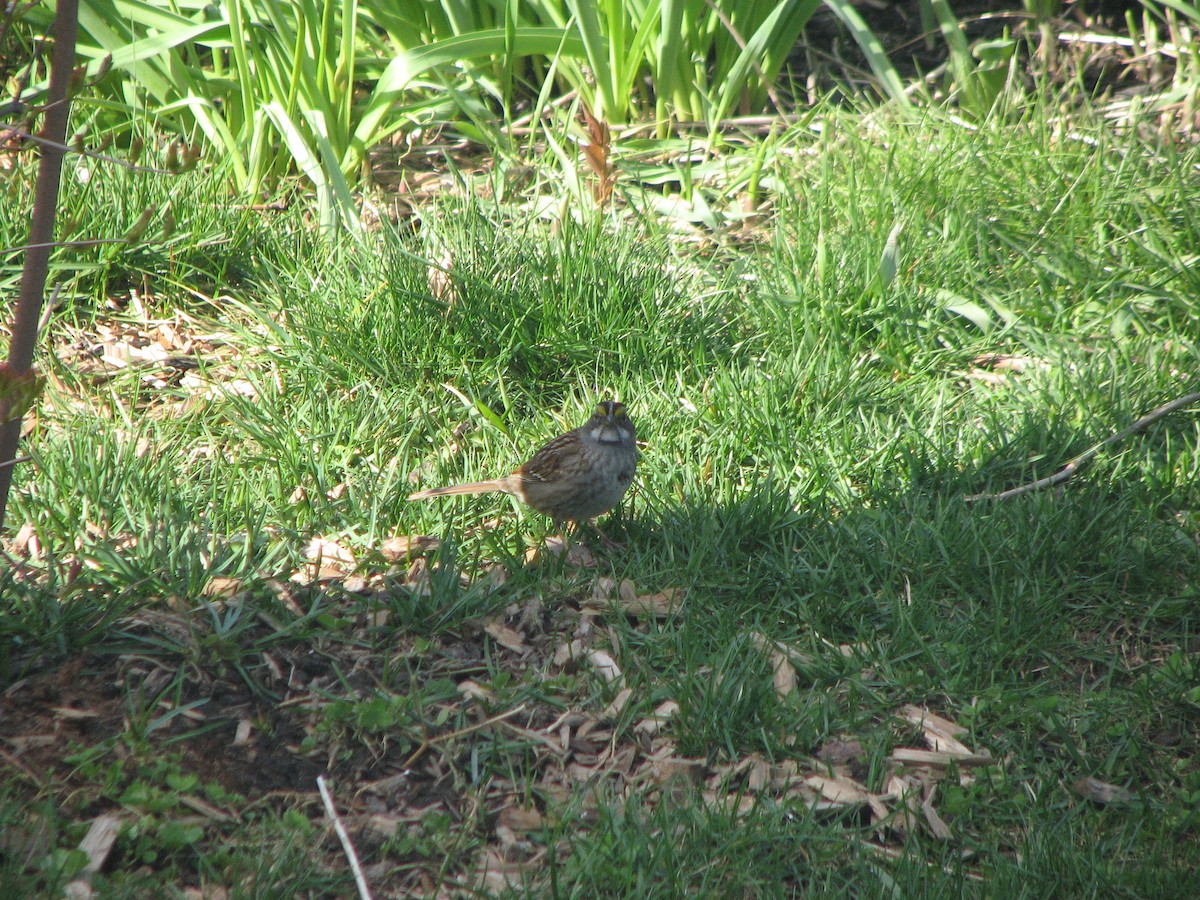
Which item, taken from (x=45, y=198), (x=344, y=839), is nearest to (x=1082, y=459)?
(x=344, y=839)

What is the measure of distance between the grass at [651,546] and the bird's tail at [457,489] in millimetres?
62

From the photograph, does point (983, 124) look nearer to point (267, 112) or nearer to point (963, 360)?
point (963, 360)

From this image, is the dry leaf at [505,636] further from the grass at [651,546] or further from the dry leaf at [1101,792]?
the dry leaf at [1101,792]

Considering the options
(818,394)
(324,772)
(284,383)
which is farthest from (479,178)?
(324,772)

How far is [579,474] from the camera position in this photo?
4117 millimetres

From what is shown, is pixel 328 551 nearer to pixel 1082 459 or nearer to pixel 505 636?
pixel 505 636

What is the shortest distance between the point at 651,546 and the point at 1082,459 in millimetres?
1696

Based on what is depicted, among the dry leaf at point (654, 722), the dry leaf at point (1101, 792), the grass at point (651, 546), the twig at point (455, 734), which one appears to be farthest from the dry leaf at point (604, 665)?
the dry leaf at point (1101, 792)

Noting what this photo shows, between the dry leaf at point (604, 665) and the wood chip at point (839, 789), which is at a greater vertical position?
the dry leaf at point (604, 665)

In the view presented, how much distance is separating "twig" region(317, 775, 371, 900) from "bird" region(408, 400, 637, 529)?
4.81 feet

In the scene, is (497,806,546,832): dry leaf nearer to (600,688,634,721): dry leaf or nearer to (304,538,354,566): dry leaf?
(600,688,634,721): dry leaf

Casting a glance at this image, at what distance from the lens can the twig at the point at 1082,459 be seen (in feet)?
14.0

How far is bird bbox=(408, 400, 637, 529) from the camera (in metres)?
4.17

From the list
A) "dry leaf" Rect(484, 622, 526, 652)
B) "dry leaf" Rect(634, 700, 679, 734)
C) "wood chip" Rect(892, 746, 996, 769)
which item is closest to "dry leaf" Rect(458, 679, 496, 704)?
"dry leaf" Rect(484, 622, 526, 652)
